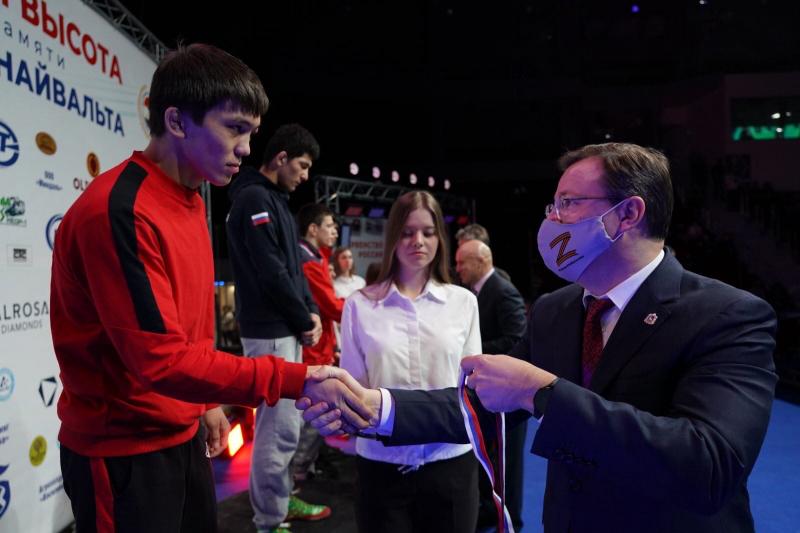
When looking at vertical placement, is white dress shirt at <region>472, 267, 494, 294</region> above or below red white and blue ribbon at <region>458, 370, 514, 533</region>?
above

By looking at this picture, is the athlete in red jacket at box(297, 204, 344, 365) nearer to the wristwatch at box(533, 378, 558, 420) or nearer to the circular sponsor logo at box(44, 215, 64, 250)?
the circular sponsor logo at box(44, 215, 64, 250)

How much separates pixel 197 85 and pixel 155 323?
0.69 metres

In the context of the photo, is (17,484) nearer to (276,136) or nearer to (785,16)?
(276,136)

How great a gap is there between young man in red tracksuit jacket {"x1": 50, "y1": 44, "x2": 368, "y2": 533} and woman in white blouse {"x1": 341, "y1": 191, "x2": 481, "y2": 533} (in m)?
0.50

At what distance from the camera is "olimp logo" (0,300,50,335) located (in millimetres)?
2557

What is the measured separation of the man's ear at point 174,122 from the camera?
1.62 meters

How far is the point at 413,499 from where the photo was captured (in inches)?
82.7

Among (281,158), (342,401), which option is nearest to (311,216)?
(281,158)

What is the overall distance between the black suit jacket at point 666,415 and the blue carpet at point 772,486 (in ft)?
8.77

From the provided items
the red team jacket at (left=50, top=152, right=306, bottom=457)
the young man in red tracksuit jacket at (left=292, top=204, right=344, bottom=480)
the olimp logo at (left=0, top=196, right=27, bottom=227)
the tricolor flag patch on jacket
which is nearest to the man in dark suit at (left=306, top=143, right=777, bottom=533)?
the red team jacket at (left=50, top=152, right=306, bottom=457)

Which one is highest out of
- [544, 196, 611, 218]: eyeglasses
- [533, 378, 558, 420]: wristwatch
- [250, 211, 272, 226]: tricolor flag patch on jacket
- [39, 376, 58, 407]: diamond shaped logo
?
[250, 211, 272, 226]: tricolor flag patch on jacket

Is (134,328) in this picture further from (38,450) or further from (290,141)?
(290,141)

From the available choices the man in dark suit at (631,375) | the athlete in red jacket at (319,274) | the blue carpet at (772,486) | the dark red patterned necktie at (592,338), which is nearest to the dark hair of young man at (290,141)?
the athlete in red jacket at (319,274)

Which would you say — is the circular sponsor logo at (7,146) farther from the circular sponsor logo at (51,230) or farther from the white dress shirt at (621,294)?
the white dress shirt at (621,294)
